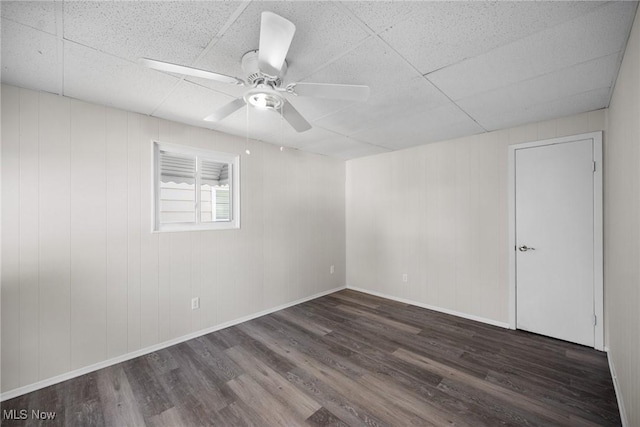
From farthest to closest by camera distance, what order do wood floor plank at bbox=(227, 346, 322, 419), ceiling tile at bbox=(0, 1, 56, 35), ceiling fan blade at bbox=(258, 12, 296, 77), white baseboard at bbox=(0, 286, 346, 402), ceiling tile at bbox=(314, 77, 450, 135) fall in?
1. ceiling tile at bbox=(314, 77, 450, 135)
2. white baseboard at bbox=(0, 286, 346, 402)
3. wood floor plank at bbox=(227, 346, 322, 419)
4. ceiling tile at bbox=(0, 1, 56, 35)
5. ceiling fan blade at bbox=(258, 12, 296, 77)

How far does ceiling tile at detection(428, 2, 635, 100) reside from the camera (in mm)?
1400

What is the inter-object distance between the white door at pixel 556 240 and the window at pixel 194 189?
3.45 meters

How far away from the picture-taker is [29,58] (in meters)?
1.70

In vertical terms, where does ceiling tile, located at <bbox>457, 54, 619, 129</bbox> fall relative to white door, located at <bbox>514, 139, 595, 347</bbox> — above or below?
above

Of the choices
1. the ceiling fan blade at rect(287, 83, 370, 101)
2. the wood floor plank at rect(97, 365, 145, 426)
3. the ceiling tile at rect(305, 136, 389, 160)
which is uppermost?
the ceiling tile at rect(305, 136, 389, 160)

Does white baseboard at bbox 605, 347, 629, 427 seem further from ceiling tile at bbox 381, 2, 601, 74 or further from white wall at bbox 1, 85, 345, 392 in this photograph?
white wall at bbox 1, 85, 345, 392

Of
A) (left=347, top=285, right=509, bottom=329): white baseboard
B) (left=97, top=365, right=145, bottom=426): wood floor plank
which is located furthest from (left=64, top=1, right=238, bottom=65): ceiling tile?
(left=347, top=285, right=509, bottom=329): white baseboard

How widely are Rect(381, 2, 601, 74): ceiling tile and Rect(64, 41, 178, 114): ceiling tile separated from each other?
1.70 meters

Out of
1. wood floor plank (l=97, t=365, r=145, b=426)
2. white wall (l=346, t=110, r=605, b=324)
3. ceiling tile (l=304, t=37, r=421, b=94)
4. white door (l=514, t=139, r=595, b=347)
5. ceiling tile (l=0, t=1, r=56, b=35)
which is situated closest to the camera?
ceiling tile (l=0, t=1, r=56, b=35)

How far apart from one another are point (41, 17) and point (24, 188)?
1401 mm

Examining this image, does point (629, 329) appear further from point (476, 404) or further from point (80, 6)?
point (80, 6)

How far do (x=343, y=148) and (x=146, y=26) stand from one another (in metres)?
2.93

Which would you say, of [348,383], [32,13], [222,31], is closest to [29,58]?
[32,13]

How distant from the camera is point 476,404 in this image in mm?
1898
